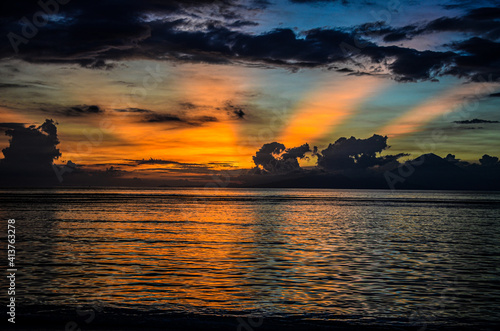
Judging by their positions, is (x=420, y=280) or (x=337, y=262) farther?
(x=337, y=262)

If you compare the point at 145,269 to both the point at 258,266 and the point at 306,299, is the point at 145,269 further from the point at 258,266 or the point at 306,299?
the point at 306,299

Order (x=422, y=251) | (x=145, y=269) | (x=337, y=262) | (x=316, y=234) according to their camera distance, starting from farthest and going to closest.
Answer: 1. (x=316, y=234)
2. (x=422, y=251)
3. (x=337, y=262)
4. (x=145, y=269)

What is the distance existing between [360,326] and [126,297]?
11.3 m

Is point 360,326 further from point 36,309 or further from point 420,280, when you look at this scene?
point 36,309

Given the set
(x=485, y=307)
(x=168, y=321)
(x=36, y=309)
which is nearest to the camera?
(x=168, y=321)

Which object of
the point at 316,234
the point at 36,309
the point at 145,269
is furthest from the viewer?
the point at 316,234

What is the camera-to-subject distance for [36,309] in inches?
735

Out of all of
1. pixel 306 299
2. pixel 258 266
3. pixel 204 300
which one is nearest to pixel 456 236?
pixel 258 266

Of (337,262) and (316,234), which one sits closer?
(337,262)

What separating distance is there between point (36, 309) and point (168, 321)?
6391 millimetres

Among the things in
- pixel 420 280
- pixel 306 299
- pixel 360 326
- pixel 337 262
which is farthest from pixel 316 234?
pixel 360 326

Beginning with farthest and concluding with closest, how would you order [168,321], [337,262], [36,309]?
[337,262]
[36,309]
[168,321]

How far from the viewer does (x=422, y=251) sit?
127 feet

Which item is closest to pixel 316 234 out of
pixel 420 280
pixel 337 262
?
pixel 337 262
